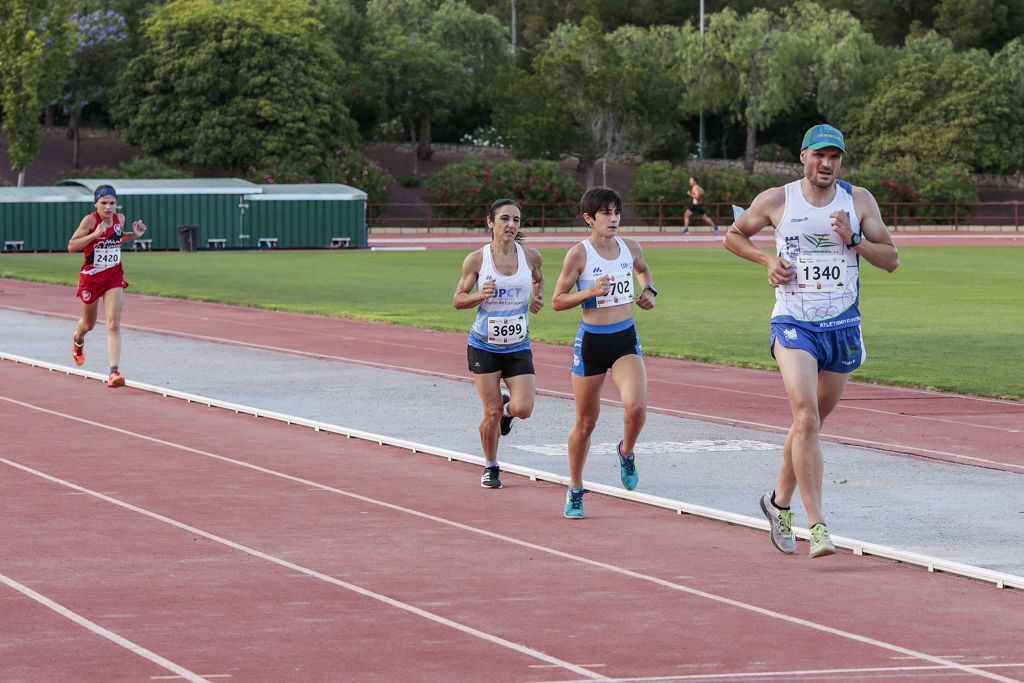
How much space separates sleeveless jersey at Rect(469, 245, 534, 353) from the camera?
11.2 meters

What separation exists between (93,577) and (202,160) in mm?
70248

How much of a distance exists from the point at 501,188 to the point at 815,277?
6020cm

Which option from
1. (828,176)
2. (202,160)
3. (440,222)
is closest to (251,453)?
(828,176)

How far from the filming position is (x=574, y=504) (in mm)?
10078

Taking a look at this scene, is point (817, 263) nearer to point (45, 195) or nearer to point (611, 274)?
point (611, 274)

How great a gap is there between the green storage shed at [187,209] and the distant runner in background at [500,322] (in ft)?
145

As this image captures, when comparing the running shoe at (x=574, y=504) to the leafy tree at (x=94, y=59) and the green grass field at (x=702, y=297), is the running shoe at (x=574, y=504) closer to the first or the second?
the green grass field at (x=702, y=297)

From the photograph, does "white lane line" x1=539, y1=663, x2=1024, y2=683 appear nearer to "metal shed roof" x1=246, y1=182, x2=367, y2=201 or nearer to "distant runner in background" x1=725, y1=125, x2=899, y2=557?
"distant runner in background" x1=725, y1=125, x2=899, y2=557

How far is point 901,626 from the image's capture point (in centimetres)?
735

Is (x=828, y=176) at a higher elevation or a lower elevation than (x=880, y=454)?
higher

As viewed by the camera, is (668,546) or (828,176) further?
(668,546)

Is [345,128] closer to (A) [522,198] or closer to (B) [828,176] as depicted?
(A) [522,198]

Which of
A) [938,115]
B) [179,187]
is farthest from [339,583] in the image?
[938,115]

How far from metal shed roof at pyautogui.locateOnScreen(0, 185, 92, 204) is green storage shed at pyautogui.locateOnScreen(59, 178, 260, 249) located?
0.36 m
